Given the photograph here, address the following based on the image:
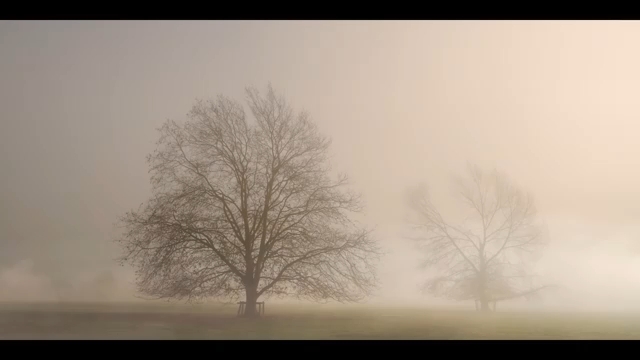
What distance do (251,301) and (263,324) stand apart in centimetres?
28

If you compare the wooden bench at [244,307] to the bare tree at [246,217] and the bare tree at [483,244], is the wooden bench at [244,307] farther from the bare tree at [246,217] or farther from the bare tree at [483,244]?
the bare tree at [483,244]

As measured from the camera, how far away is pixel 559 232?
22.4 ft

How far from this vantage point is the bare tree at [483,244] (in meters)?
6.69

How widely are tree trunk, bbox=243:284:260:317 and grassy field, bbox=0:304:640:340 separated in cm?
8

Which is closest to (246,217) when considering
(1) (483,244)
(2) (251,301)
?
(2) (251,301)

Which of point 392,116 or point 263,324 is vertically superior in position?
point 392,116

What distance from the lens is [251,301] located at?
6574 millimetres

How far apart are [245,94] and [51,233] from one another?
270cm

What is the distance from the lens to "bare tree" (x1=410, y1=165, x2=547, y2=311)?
6.69 metres

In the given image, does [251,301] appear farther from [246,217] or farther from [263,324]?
[246,217]

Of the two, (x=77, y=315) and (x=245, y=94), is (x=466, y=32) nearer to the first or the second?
(x=245, y=94)

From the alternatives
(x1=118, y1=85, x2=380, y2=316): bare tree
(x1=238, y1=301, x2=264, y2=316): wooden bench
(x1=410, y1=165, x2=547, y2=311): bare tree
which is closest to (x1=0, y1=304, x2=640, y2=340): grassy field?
(x1=238, y1=301, x2=264, y2=316): wooden bench

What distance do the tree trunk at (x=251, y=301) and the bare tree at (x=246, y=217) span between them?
0.01 meters
